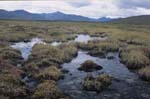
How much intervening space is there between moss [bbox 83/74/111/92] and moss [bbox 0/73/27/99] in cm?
631

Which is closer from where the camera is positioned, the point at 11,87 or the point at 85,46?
the point at 11,87

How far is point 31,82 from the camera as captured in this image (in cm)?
2870

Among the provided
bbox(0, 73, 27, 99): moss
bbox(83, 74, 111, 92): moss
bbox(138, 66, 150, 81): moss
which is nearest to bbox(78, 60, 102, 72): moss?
bbox(83, 74, 111, 92): moss

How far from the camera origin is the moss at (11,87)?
2367cm

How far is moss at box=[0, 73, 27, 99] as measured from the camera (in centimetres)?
2367

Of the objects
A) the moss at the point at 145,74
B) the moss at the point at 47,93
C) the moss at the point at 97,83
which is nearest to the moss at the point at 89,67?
the moss at the point at 97,83

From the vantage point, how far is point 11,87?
81.6 ft

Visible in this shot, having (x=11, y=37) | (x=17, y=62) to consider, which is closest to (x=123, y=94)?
(x=17, y=62)

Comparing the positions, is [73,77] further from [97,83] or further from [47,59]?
[47,59]

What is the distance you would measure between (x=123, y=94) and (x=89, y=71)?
9477mm

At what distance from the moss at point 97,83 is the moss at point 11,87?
6308 millimetres

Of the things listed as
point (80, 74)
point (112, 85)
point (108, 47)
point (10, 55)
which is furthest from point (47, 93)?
point (108, 47)

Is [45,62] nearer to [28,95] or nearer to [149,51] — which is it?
[28,95]

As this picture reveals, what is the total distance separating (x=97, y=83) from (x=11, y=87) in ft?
27.8
